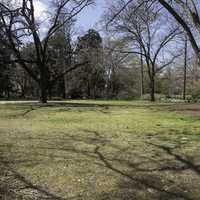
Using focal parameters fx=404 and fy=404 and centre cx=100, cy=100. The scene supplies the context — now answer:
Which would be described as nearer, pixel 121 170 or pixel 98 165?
pixel 121 170

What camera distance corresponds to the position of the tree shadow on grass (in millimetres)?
5488

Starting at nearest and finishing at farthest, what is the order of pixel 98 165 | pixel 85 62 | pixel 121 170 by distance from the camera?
pixel 121 170, pixel 98 165, pixel 85 62

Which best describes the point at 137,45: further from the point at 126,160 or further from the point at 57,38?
the point at 126,160

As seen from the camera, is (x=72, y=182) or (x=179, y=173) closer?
(x=72, y=182)

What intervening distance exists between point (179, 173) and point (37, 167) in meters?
2.35

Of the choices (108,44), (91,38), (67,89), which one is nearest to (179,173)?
(108,44)

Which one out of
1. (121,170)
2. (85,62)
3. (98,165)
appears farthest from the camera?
(85,62)

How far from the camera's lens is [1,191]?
5.41m

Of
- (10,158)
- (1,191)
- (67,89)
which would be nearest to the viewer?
(1,191)

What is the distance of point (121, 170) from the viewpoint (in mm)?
6684

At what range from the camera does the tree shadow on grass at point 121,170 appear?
5.49 meters

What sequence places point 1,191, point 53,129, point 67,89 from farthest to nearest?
1. point 67,89
2. point 53,129
3. point 1,191

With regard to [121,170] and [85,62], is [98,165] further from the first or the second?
[85,62]

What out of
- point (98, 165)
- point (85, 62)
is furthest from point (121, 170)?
point (85, 62)
